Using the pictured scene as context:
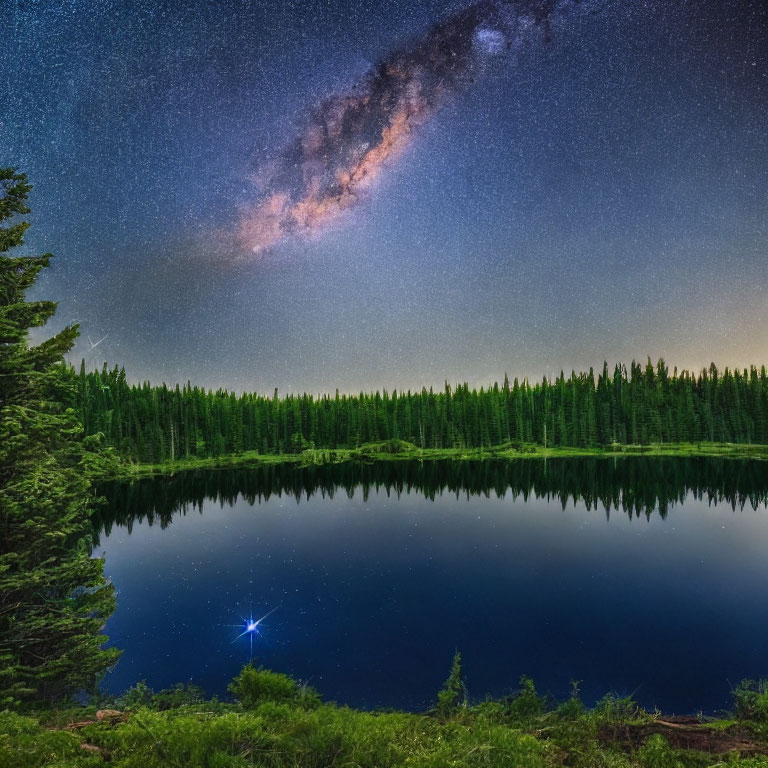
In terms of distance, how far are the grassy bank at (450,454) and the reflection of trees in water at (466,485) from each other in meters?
12.8

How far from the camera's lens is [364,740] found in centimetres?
848

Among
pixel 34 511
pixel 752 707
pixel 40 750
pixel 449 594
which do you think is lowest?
pixel 449 594

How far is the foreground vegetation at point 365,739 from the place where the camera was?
7770 millimetres

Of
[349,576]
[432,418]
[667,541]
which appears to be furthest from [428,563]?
[432,418]

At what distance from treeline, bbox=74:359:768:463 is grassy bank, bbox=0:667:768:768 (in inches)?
4495

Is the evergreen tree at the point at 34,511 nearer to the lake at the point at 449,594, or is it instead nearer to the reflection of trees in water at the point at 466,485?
the lake at the point at 449,594

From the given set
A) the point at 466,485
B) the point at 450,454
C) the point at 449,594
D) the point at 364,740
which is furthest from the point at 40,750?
the point at 450,454

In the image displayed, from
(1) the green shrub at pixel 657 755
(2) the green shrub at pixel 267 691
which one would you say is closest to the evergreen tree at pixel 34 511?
(2) the green shrub at pixel 267 691

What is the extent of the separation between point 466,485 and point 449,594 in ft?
136

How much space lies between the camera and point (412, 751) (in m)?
8.33

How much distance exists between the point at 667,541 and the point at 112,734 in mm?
35510

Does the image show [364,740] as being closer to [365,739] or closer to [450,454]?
[365,739]

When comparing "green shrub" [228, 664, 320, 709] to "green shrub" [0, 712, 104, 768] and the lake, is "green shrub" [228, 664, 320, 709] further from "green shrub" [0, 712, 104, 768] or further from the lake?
"green shrub" [0, 712, 104, 768]

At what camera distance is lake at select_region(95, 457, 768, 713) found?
16141 millimetres
